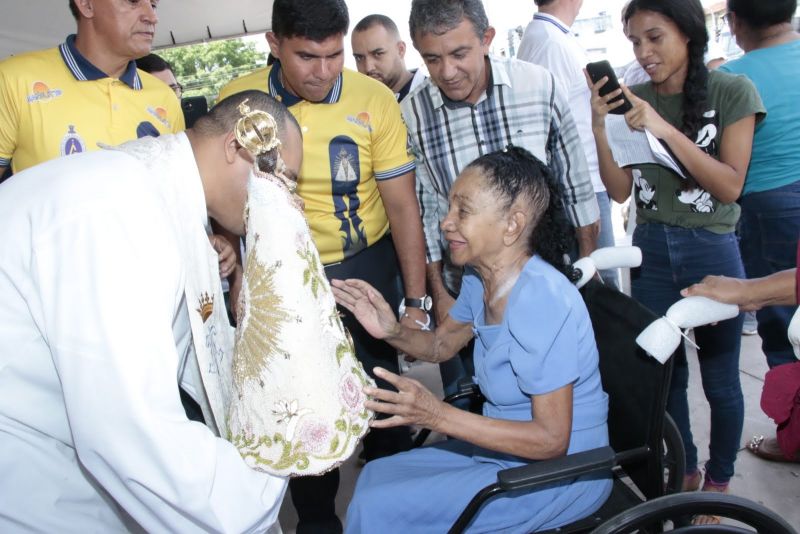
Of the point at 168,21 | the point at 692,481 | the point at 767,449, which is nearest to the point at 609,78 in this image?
the point at 692,481

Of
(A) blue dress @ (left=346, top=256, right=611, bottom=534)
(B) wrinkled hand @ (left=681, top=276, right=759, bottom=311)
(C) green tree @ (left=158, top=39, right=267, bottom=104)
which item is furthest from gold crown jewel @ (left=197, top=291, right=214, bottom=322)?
(C) green tree @ (left=158, top=39, right=267, bottom=104)

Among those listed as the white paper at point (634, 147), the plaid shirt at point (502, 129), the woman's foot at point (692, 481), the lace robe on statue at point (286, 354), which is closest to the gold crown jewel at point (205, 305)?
the lace robe on statue at point (286, 354)

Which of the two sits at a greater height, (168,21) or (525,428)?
(168,21)

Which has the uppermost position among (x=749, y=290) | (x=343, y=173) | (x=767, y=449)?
(x=343, y=173)

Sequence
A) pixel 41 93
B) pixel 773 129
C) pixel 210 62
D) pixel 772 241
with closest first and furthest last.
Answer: pixel 41 93 → pixel 773 129 → pixel 772 241 → pixel 210 62

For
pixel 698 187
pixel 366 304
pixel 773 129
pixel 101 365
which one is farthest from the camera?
pixel 773 129

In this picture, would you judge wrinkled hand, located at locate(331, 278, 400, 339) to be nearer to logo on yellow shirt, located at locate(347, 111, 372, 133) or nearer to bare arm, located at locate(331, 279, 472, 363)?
bare arm, located at locate(331, 279, 472, 363)

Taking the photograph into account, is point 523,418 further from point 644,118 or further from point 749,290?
point 644,118

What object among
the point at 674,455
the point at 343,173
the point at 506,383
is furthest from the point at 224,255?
the point at 674,455

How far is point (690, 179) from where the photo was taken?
6.98ft

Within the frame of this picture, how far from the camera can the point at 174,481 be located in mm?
1033

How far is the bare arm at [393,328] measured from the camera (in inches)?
72.6

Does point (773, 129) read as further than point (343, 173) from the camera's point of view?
Yes

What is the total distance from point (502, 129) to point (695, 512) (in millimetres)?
1379
